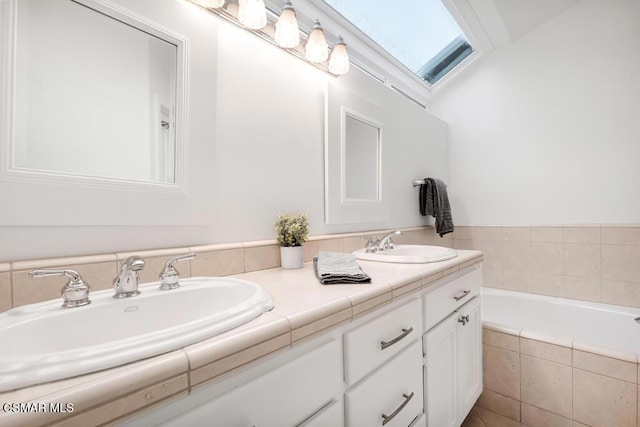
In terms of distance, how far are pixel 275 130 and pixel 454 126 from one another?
1940mm

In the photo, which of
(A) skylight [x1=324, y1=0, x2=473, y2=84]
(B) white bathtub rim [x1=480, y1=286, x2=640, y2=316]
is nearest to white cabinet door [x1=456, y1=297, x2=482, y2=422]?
(B) white bathtub rim [x1=480, y1=286, x2=640, y2=316]

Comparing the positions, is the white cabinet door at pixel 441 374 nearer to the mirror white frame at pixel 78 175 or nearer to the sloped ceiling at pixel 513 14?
the mirror white frame at pixel 78 175

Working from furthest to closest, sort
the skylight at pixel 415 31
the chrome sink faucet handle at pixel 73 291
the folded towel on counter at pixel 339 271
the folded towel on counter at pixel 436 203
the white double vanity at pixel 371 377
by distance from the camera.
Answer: the folded towel on counter at pixel 436 203
the skylight at pixel 415 31
the folded towel on counter at pixel 339 271
the chrome sink faucet handle at pixel 73 291
the white double vanity at pixel 371 377

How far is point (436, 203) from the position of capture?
2088 millimetres

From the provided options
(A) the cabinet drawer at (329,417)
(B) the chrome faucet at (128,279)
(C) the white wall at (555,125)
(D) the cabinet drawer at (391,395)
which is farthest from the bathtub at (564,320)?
(B) the chrome faucet at (128,279)

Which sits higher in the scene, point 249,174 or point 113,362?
point 249,174

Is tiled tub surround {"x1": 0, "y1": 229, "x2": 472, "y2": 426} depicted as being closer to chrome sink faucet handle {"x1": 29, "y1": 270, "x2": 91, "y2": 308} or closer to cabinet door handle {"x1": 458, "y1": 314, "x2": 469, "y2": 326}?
chrome sink faucet handle {"x1": 29, "y1": 270, "x2": 91, "y2": 308}

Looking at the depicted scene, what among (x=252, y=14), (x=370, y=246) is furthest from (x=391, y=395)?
(x=252, y=14)

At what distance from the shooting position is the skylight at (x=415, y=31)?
5.63ft

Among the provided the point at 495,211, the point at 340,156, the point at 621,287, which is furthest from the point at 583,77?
the point at 340,156

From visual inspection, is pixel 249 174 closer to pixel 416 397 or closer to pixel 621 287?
pixel 416 397

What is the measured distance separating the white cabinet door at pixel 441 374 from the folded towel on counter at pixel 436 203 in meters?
1.01

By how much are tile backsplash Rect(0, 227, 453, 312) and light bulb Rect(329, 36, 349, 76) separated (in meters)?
0.81

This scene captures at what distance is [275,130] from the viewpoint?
47.2 inches
